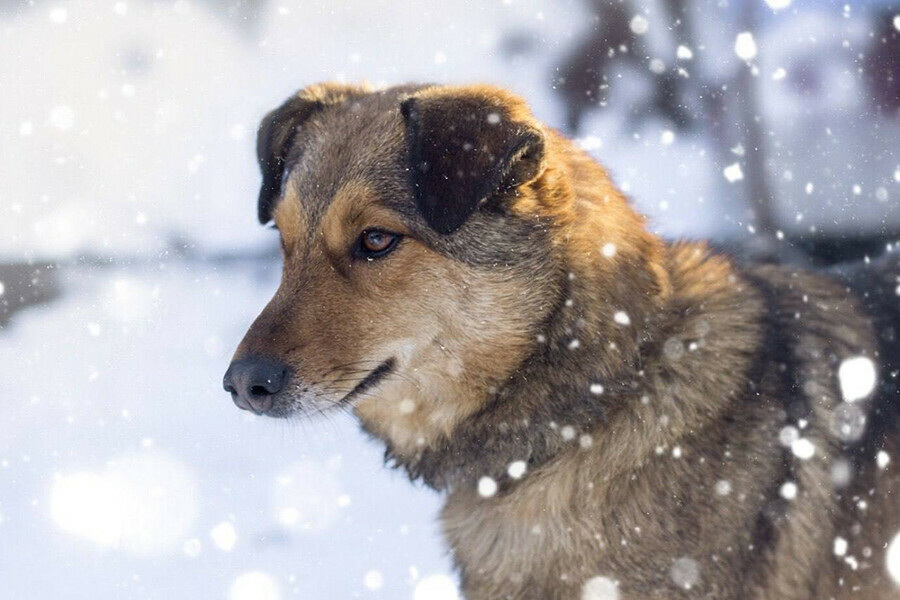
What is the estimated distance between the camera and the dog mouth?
9.59 feet

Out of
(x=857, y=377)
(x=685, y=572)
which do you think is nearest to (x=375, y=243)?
(x=685, y=572)

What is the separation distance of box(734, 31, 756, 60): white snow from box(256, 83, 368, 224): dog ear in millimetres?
3632

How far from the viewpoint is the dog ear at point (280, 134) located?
3572 millimetres

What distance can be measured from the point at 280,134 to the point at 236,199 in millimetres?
4751

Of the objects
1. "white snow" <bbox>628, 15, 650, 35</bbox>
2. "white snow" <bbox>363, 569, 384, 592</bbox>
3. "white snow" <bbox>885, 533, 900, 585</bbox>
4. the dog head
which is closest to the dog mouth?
the dog head

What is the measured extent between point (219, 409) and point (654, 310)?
4621 mm

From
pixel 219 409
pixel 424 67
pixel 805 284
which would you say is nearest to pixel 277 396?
pixel 805 284

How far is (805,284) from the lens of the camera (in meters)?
3.30

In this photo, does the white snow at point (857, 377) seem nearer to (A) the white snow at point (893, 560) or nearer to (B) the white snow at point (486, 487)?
(A) the white snow at point (893, 560)

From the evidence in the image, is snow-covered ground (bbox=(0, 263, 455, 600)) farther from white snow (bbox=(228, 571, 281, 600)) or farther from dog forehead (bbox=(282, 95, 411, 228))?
dog forehead (bbox=(282, 95, 411, 228))

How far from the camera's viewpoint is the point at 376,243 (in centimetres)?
292

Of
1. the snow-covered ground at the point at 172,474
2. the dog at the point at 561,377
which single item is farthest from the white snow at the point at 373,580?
the dog at the point at 561,377

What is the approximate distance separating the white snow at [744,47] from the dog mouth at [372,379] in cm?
441

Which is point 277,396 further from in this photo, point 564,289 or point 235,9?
point 235,9
